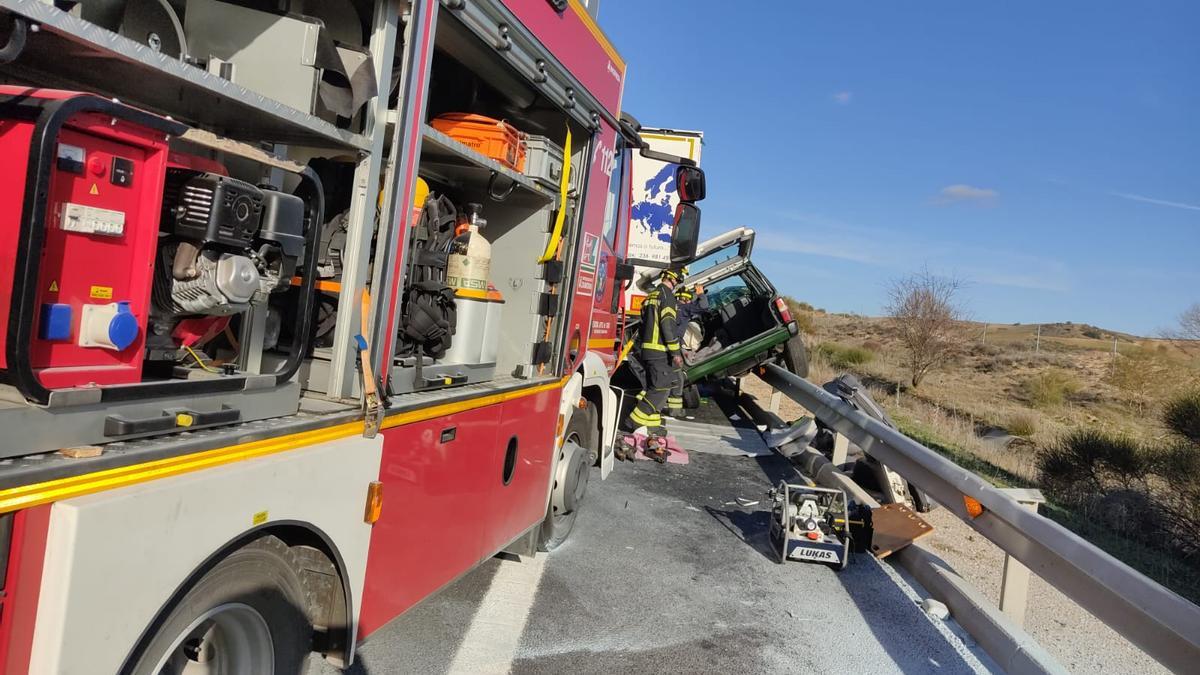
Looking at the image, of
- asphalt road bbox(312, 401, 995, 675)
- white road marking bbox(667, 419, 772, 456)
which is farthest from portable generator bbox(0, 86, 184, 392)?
white road marking bbox(667, 419, 772, 456)

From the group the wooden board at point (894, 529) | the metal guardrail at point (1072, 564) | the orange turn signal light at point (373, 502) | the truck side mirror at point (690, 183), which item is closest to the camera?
the orange turn signal light at point (373, 502)

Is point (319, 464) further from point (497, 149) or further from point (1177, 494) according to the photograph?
point (1177, 494)

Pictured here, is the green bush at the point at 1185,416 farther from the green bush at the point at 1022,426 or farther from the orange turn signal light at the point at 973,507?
the orange turn signal light at the point at 973,507

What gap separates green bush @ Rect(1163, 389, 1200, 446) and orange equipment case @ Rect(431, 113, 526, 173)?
8487mm

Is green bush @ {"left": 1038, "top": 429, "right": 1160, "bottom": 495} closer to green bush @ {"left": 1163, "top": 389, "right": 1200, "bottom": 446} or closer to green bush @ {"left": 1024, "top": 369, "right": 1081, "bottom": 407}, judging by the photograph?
green bush @ {"left": 1163, "top": 389, "right": 1200, "bottom": 446}

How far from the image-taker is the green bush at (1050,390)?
22.6m

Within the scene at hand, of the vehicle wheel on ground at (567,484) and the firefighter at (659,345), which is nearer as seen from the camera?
the vehicle wheel on ground at (567,484)

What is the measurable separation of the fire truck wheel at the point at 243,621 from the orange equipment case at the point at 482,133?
6.71 ft

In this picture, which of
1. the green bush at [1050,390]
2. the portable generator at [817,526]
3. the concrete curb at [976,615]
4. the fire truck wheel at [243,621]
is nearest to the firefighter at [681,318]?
the concrete curb at [976,615]

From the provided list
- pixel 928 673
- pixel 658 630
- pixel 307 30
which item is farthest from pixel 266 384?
pixel 928 673

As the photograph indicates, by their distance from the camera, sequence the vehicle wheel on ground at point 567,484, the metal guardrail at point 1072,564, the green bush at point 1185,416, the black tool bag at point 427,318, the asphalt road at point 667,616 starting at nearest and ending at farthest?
the metal guardrail at point 1072,564
the black tool bag at point 427,318
the asphalt road at point 667,616
the vehicle wheel on ground at point 567,484
the green bush at point 1185,416

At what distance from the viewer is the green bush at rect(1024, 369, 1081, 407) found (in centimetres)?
2261

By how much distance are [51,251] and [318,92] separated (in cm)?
109

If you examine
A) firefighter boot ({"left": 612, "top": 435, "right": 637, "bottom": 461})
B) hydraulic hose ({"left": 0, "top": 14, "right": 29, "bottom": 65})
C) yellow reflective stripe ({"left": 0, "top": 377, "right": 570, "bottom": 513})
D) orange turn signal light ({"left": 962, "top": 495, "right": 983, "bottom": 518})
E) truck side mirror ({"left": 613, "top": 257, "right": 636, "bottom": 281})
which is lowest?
firefighter boot ({"left": 612, "top": 435, "right": 637, "bottom": 461})
